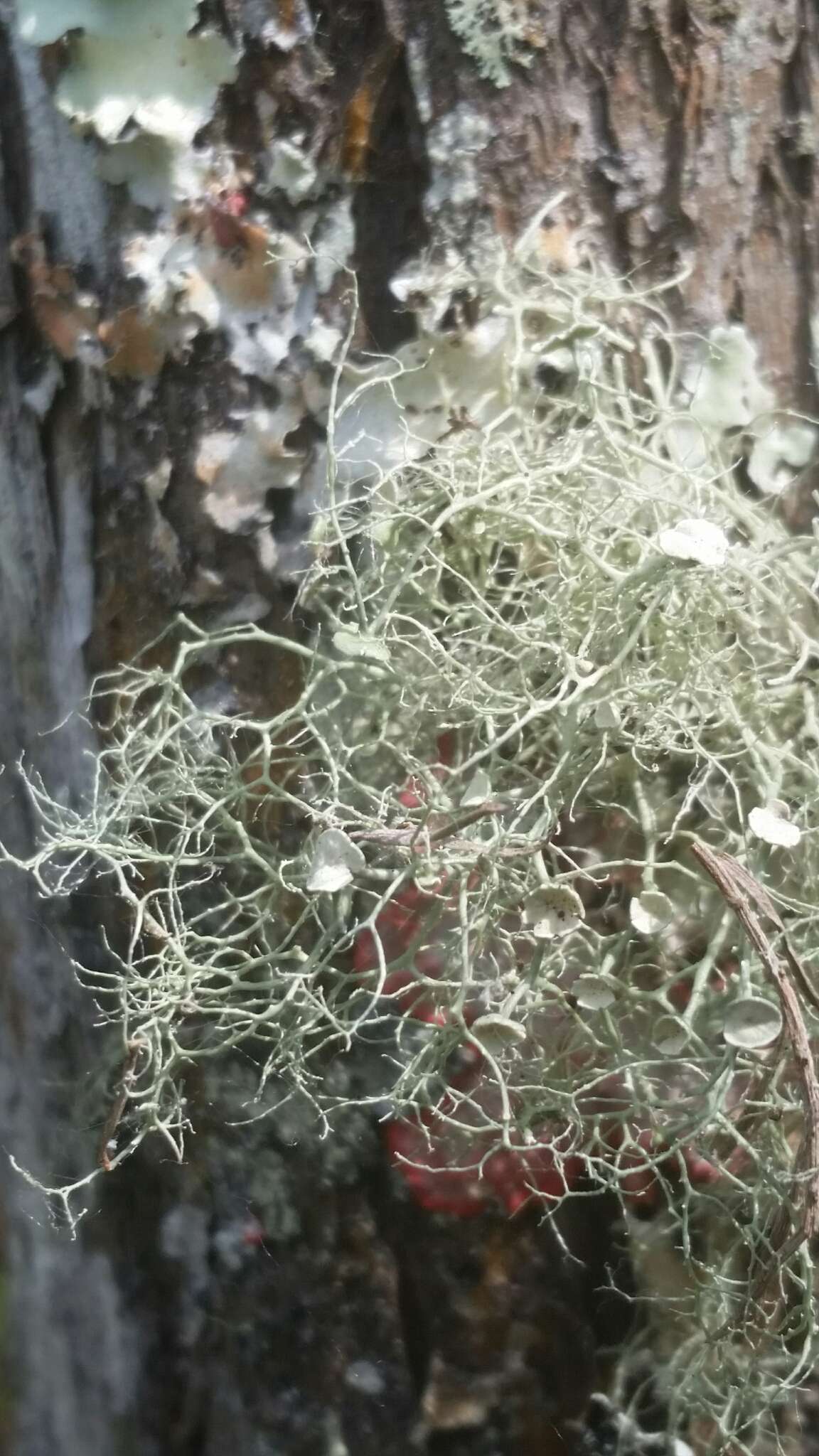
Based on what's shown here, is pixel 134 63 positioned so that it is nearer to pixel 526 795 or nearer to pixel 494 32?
pixel 494 32

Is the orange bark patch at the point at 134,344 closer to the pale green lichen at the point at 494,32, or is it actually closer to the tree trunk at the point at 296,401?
the tree trunk at the point at 296,401

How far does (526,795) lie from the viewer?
56 centimetres

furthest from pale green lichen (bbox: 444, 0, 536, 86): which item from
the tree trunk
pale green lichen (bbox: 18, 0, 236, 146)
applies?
pale green lichen (bbox: 18, 0, 236, 146)

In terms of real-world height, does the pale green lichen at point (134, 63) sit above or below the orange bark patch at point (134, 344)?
above

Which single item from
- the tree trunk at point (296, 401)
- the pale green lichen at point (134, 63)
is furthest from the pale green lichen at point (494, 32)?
the pale green lichen at point (134, 63)

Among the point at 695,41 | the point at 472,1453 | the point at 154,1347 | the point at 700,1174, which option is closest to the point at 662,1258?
the point at 700,1174

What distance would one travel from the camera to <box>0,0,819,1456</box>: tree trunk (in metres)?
0.61

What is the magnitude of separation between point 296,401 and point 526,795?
0.81 ft

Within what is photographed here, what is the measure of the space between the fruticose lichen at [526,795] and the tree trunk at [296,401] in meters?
0.03

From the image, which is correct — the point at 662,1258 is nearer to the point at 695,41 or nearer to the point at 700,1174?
the point at 700,1174

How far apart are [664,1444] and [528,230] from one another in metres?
0.67

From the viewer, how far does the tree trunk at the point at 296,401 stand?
0.61 m

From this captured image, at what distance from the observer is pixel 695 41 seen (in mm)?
620

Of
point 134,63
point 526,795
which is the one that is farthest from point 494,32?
point 526,795
